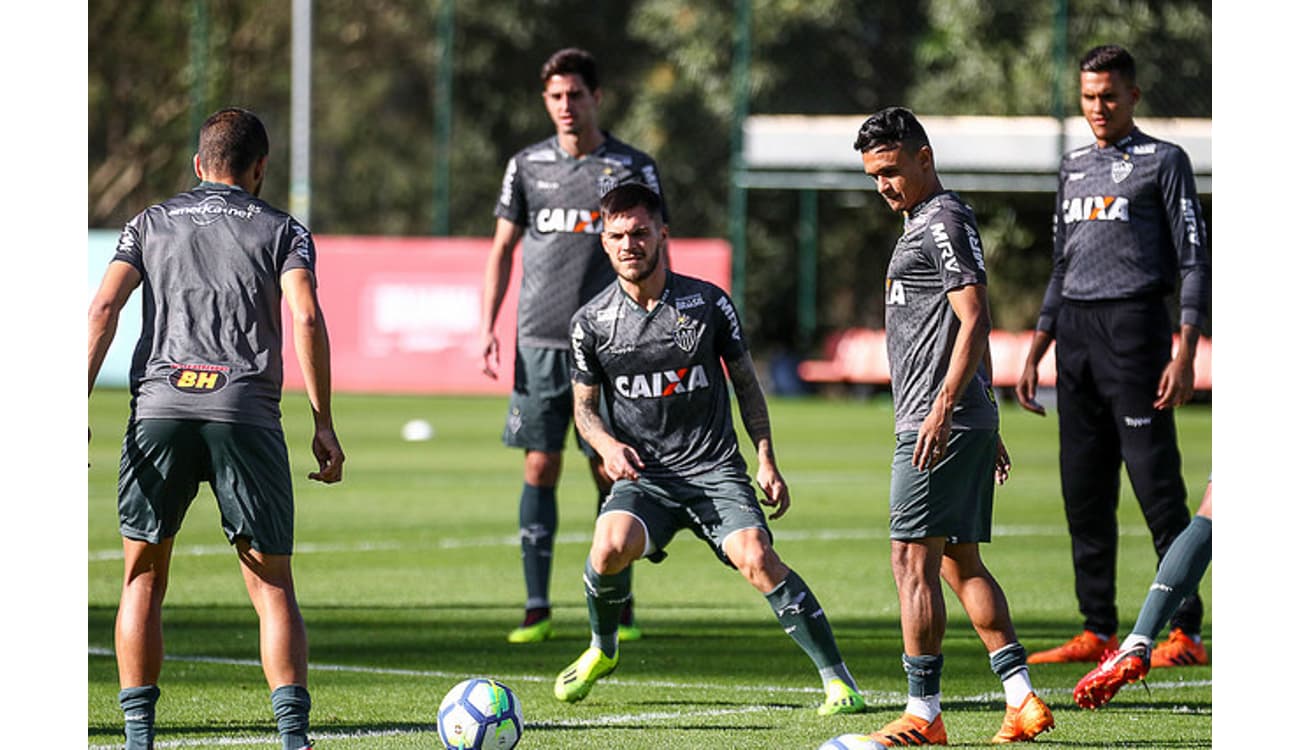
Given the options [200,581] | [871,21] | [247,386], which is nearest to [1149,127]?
[871,21]

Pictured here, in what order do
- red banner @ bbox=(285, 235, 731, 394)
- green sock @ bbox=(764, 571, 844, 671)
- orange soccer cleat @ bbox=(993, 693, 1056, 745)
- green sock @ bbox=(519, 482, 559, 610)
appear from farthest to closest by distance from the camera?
1. red banner @ bbox=(285, 235, 731, 394)
2. green sock @ bbox=(519, 482, 559, 610)
3. green sock @ bbox=(764, 571, 844, 671)
4. orange soccer cleat @ bbox=(993, 693, 1056, 745)

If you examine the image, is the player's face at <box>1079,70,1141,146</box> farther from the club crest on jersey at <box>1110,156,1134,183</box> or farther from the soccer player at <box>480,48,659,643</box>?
the soccer player at <box>480,48,659,643</box>

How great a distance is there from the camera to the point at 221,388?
19.3 ft

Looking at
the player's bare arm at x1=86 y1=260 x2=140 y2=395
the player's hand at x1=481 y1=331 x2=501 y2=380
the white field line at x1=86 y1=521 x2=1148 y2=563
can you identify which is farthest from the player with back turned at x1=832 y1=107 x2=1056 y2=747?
the white field line at x1=86 y1=521 x2=1148 y2=563

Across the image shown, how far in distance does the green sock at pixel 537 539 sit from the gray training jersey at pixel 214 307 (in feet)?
10.8

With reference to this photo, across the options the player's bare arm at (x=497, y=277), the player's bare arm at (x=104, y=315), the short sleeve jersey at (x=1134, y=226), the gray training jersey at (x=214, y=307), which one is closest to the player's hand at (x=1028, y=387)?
the short sleeve jersey at (x=1134, y=226)

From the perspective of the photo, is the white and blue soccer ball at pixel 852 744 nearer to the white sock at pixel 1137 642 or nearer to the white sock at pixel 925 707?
the white sock at pixel 925 707

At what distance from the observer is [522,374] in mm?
9383

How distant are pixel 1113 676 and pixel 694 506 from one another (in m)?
1.54

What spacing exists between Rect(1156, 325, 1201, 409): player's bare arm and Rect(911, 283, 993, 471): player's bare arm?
5.62 feet

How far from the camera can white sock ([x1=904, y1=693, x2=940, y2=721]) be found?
257 inches

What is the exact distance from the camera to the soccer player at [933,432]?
641 cm

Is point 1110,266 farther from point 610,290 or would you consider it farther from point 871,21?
point 871,21
